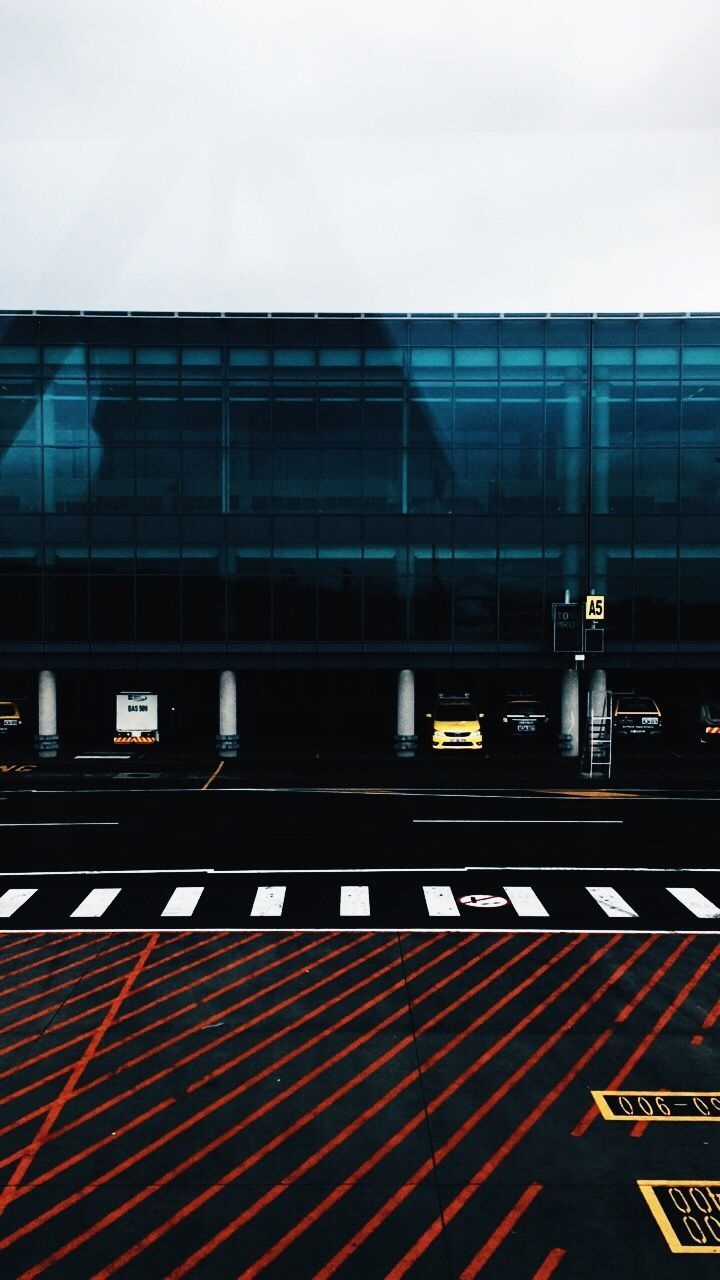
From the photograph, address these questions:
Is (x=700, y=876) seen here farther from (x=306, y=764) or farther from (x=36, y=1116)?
(x=306, y=764)

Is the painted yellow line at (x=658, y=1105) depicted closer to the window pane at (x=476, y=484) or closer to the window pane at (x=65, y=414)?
the window pane at (x=476, y=484)

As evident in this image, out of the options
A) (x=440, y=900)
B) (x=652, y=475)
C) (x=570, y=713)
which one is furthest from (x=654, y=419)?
(x=440, y=900)

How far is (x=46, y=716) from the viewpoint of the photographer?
125ft

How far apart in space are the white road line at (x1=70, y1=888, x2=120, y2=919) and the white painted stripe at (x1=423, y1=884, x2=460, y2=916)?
6.33 meters

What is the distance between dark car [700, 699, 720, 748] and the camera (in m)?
39.3

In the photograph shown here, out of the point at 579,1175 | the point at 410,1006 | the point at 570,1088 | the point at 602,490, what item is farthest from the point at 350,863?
the point at 602,490

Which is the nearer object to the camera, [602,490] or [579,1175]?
[579,1175]

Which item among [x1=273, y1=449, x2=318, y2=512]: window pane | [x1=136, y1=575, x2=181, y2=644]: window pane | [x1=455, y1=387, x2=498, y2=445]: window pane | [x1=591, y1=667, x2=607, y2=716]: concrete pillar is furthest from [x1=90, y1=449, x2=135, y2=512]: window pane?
[x1=591, y1=667, x2=607, y2=716]: concrete pillar

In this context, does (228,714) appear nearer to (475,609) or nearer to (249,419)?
(475,609)

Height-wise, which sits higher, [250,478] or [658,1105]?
[250,478]

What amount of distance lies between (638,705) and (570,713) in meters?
3.85

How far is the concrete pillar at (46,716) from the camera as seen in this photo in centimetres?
3784

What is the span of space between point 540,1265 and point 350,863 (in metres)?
12.8

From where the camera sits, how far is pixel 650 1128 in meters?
10.0
